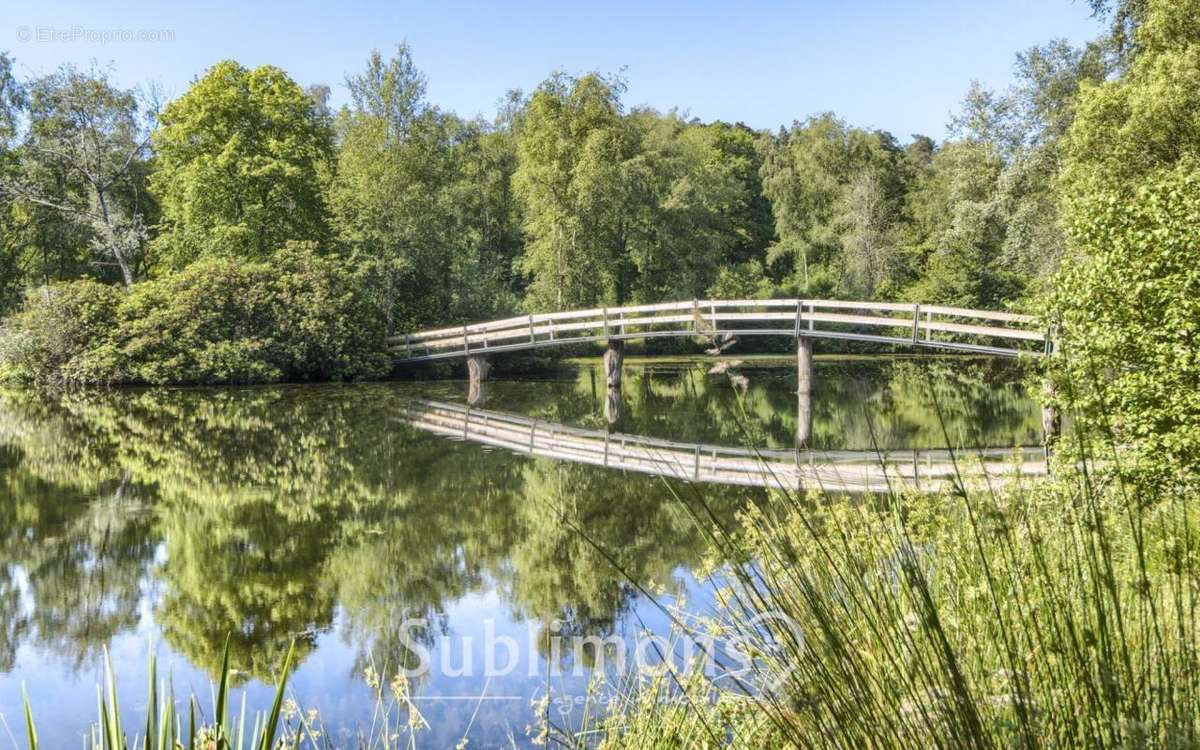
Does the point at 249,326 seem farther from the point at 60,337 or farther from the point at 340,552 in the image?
the point at 340,552

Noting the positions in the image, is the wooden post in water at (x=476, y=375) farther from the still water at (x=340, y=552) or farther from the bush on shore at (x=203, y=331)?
the still water at (x=340, y=552)

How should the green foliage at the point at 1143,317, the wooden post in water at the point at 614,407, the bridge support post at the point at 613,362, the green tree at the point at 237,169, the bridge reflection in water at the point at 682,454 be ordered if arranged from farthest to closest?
the green tree at the point at 237,169
the bridge support post at the point at 613,362
the wooden post in water at the point at 614,407
the bridge reflection in water at the point at 682,454
the green foliage at the point at 1143,317

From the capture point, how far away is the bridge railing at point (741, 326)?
15680 mm

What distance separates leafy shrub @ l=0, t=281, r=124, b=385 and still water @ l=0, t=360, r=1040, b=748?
7.06 meters

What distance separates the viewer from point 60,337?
23406 mm

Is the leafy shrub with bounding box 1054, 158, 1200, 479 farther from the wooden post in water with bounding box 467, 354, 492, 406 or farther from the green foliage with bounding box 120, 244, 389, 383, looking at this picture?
the green foliage with bounding box 120, 244, 389, 383

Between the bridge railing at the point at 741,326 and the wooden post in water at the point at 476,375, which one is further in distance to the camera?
the wooden post in water at the point at 476,375

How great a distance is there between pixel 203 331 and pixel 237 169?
509 cm

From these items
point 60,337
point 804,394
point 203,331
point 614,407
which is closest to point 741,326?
point 614,407

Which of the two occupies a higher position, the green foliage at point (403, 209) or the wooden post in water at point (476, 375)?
the green foliage at point (403, 209)

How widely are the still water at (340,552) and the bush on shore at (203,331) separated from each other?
5907 millimetres

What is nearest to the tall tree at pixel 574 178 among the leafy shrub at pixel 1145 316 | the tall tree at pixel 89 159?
the tall tree at pixel 89 159

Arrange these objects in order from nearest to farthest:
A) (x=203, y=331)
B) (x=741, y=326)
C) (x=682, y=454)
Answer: (x=682, y=454)
(x=203, y=331)
(x=741, y=326)

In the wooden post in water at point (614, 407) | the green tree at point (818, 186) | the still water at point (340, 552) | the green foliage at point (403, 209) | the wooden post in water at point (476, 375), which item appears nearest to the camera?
the still water at point (340, 552)
